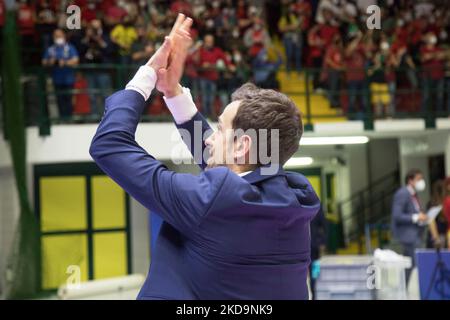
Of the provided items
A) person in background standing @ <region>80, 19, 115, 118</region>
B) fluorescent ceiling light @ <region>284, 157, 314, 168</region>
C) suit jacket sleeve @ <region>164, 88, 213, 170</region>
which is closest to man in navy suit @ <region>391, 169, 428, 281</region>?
person in background standing @ <region>80, 19, 115, 118</region>

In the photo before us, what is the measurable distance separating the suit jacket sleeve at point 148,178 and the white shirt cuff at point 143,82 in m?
0.09

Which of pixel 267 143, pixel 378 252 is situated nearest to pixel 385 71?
pixel 378 252

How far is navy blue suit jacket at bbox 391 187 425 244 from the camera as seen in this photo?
9.06m

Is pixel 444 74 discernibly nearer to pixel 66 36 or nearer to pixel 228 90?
pixel 228 90

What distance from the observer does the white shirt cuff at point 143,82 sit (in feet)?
5.04

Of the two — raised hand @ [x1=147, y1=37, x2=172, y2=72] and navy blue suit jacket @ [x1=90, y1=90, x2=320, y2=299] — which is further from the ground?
raised hand @ [x1=147, y1=37, x2=172, y2=72]

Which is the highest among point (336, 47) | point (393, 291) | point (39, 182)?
point (336, 47)

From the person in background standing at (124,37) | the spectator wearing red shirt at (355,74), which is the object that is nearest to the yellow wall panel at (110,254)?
the person in background standing at (124,37)

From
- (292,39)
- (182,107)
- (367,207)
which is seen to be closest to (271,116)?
(182,107)

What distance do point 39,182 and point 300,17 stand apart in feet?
19.8

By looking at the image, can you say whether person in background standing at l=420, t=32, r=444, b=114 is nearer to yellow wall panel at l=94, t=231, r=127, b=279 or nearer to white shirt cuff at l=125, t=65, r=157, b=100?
yellow wall panel at l=94, t=231, r=127, b=279

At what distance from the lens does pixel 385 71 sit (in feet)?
43.6

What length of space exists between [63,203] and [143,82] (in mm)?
11583

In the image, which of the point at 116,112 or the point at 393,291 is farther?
the point at 393,291
